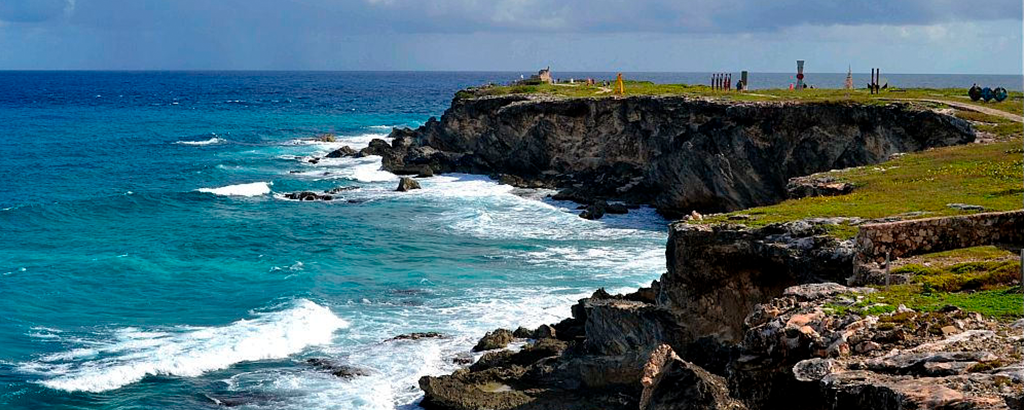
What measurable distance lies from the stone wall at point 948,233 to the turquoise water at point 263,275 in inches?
529

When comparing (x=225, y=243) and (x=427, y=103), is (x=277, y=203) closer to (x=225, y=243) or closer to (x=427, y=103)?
(x=225, y=243)

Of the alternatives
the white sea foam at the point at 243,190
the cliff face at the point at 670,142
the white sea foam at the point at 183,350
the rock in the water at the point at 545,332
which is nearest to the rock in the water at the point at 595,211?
the cliff face at the point at 670,142

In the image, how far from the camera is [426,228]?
169ft

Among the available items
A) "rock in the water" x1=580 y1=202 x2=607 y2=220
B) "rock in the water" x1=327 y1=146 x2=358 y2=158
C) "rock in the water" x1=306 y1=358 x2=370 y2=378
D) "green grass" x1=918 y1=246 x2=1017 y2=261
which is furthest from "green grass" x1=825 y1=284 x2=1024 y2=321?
"rock in the water" x1=327 y1=146 x2=358 y2=158

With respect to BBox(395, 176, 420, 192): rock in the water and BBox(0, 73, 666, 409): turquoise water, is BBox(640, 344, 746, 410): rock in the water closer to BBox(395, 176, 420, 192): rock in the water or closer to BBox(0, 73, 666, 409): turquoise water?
BBox(0, 73, 666, 409): turquoise water

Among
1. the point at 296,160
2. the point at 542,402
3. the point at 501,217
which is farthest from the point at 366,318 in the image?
the point at 296,160

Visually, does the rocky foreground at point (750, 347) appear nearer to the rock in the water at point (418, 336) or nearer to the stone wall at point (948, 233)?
the stone wall at point (948, 233)

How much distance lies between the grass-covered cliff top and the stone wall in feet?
90.5

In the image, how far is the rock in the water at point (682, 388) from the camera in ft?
46.9

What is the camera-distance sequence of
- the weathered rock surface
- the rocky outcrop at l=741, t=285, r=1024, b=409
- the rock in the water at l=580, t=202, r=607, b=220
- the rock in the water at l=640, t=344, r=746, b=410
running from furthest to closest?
the rock in the water at l=580, t=202, r=607, b=220 → the weathered rock surface → the rock in the water at l=640, t=344, r=746, b=410 → the rocky outcrop at l=741, t=285, r=1024, b=409

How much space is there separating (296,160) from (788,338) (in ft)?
241

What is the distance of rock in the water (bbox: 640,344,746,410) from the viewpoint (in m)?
14.3

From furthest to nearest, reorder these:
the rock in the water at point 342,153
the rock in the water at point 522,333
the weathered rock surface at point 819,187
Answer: the rock in the water at point 342,153 → the rock in the water at point 522,333 → the weathered rock surface at point 819,187

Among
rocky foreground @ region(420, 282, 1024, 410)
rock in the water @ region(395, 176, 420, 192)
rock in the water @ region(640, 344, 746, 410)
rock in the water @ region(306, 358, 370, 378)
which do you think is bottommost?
rock in the water @ region(306, 358, 370, 378)
